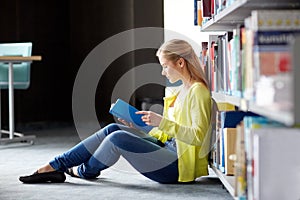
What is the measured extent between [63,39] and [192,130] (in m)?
4.33

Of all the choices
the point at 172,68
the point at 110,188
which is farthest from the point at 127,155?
the point at 172,68

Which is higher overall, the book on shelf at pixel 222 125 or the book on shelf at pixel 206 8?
the book on shelf at pixel 206 8

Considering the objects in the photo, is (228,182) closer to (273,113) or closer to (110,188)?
(110,188)

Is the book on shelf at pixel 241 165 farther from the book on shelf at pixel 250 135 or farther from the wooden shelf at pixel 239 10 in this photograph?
the wooden shelf at pixel 239 10

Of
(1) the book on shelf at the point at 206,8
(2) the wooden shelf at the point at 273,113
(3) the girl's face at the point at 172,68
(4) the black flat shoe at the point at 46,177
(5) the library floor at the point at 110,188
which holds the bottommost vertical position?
(5) the library floor at the point at 110,188

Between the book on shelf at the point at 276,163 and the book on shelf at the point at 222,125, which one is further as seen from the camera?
the book on shelf at the point at 222,125

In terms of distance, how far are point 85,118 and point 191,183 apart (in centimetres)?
377

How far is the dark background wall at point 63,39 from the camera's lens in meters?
5.92

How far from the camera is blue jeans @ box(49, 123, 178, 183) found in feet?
8.47

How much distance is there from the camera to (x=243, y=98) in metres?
1.79

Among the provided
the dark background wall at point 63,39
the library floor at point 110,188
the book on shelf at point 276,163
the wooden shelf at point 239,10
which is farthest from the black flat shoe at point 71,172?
the dark background wall at point 63,39

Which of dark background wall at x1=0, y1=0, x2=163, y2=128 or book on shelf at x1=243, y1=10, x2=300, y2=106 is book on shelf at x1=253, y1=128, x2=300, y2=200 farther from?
dark background wall at x1=0, y1=0, x2=163, y2=128

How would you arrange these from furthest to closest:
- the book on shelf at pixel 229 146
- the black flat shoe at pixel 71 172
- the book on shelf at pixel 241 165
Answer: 1. the black flat shoe at pixel 71 172
2. the book on shelf at pixel 229 146
3. the book on shelf at pixel 241 165

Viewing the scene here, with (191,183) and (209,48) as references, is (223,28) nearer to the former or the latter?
(209,48)
